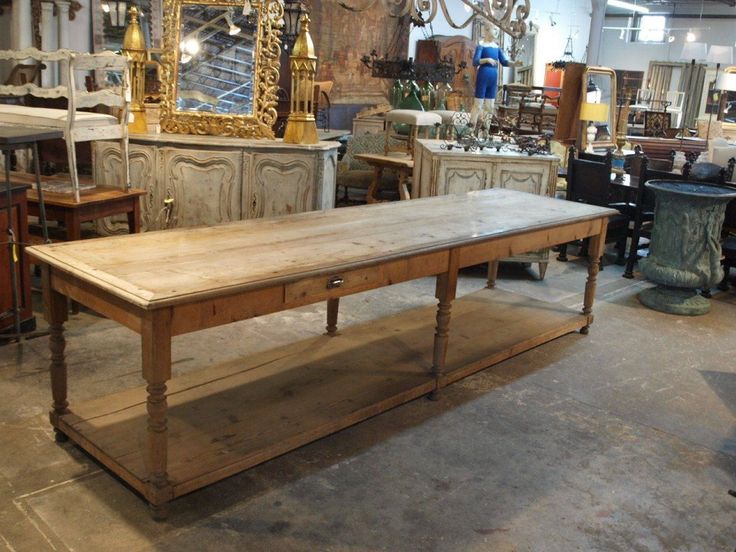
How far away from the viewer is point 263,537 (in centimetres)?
254

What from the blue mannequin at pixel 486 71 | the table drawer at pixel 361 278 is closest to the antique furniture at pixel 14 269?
the table drawer at pixel 361 278

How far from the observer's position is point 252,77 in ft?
18.7

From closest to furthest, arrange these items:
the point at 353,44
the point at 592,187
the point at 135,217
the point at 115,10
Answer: the point at 135,217
the point at 592,187
the point at 115,10
the point at 353,44

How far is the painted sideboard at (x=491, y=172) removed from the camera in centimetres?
576

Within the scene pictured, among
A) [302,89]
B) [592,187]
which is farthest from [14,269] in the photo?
[592,187]

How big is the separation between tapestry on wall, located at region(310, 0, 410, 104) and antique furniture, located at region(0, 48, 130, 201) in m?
7.50

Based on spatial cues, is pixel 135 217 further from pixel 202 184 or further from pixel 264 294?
pixel 264 294

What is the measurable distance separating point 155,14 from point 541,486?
848 centimetres

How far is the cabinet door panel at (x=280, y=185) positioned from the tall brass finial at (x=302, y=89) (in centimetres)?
19

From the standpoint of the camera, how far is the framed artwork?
1121 centimetres

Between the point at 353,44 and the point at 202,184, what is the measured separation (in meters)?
8.11

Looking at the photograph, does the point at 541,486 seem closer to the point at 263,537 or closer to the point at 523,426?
the point at 523,426

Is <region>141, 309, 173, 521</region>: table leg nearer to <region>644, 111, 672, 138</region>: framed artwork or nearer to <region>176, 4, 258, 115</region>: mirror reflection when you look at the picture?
<region>176, 4, 258, 115</region>: mirror reflection

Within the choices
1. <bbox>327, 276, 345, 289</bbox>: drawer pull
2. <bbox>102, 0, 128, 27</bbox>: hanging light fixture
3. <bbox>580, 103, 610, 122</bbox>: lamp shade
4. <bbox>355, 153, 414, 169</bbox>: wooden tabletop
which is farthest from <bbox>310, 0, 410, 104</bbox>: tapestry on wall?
<bbox>327, 276, 345, 289</bbox>: drawer pull
